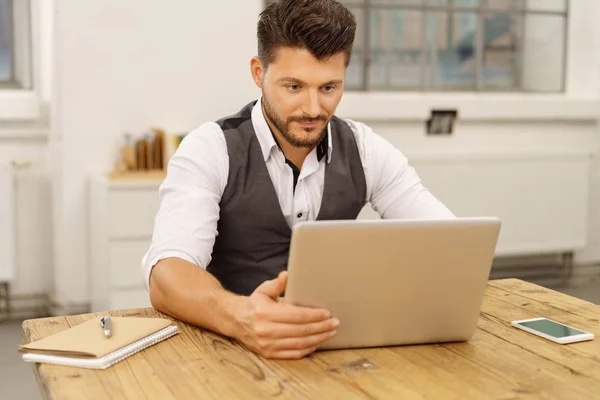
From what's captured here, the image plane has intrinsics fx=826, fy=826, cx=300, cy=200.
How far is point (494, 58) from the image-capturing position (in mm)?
4711

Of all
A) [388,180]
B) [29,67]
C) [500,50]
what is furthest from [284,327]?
[500,50]

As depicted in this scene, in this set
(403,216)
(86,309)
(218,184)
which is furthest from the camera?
(86,309)

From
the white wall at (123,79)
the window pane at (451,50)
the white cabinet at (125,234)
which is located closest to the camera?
the white cabinet at (125,234)

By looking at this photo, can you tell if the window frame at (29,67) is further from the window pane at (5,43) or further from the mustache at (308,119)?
the mustache at (308,119)

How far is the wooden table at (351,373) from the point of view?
1.15 m

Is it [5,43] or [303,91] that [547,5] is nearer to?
[5,43]

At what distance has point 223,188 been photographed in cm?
189

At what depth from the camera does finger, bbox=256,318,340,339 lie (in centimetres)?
127

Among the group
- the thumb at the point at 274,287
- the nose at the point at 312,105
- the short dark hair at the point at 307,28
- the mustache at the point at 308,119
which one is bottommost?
the thumb at the point at 274,287

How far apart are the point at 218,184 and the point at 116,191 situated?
5.34 ft

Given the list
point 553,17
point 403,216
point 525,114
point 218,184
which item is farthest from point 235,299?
point 553,17

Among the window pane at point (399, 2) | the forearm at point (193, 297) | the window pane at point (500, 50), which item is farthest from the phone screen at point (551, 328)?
the window pane at point (500, 50)

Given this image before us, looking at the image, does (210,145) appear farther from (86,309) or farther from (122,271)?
(86,309)

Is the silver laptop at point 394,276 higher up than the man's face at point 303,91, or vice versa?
the man's face at point 303,91
